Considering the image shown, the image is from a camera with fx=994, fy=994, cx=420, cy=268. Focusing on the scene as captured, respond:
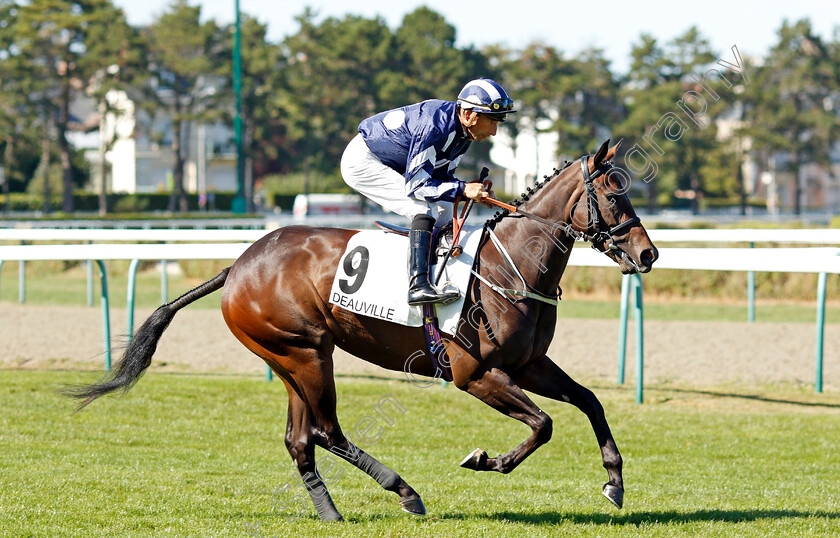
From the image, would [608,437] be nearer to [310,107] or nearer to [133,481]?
[133,481]

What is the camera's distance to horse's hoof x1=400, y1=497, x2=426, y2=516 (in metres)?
4.45

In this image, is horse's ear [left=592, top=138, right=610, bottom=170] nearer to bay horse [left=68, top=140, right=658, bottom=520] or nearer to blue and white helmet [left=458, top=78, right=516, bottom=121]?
bay horse [left=68, top=140, right=658, bottom=520]

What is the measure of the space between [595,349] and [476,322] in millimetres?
5760

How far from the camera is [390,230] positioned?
4711 millimetres

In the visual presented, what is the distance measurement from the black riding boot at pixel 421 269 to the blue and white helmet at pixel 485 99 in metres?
0.54

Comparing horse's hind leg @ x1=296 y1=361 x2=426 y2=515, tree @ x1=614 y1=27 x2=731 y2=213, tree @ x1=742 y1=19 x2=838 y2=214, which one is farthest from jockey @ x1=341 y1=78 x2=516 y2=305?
tree @ x1=742 y1=19 x2=838 y2=214

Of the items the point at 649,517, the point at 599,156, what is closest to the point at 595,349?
the point at 649,517

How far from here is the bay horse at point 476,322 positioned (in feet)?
14.1

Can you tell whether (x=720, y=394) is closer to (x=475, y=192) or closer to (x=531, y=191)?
(x=531, y=191)

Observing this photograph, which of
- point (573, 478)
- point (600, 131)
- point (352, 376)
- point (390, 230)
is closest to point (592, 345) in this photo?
point (352, 376)

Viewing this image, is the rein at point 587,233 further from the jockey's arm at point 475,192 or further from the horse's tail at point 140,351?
the horse's tail at point 140,351

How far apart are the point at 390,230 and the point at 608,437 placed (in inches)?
54.4

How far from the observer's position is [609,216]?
434cm

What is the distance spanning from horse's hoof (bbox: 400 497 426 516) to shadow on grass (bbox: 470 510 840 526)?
0.35 feet
